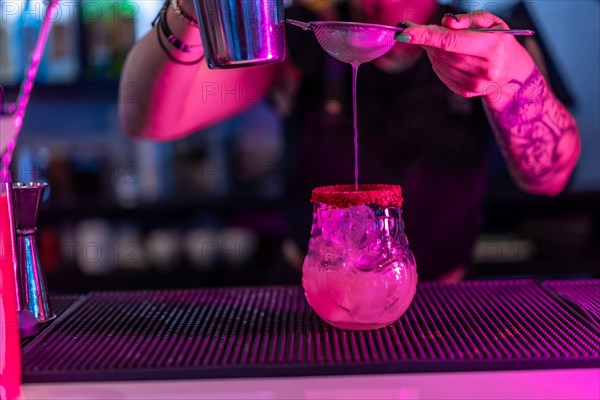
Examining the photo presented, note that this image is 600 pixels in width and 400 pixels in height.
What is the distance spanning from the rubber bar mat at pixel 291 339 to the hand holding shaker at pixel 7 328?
41 millimetres

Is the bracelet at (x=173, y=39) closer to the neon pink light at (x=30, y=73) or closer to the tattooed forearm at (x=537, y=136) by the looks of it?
the neon pink light at (x=30, y=73)

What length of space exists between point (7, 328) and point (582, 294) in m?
0.87

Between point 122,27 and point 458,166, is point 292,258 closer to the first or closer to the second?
point 458,166

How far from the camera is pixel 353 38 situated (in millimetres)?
1021

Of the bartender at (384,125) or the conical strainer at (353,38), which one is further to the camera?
the bartender at (384,125)

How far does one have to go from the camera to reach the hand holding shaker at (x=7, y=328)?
789 millimetres

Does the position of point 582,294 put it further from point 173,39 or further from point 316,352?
point 173,39

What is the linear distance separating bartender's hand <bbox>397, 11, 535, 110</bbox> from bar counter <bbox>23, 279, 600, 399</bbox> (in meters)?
0.36

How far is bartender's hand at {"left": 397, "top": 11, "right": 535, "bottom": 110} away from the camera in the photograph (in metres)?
0.98

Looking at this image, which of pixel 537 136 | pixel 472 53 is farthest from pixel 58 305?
pixel 537 136

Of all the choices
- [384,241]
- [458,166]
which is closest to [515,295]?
[384,241]

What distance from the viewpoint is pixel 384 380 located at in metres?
0.82

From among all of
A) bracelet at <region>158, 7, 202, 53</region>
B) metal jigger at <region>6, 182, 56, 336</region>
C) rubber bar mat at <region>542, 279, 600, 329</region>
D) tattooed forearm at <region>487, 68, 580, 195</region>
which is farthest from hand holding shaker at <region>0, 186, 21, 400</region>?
tattooed forearm at <region>487, 68, 580, 195</region>

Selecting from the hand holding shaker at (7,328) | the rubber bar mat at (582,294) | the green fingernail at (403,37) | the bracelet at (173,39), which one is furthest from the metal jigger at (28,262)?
the rubber bar mat at (582,294)
